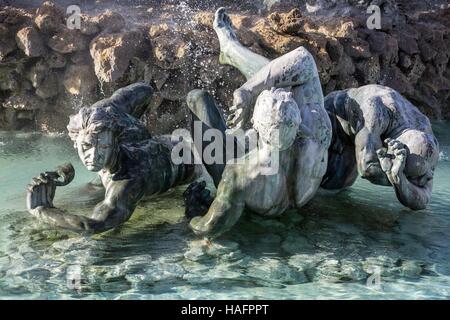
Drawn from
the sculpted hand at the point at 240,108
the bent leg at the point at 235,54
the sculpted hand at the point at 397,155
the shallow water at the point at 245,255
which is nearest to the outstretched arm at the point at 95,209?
the shallow water at the point at 245,255

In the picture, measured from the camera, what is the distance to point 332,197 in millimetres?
4660

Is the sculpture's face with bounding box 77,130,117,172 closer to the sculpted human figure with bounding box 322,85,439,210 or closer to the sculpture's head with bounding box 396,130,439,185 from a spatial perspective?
the sculpted human figure with bounding box 322,85,439,210

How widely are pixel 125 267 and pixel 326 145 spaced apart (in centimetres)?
135

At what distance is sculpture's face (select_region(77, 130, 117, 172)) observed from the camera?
3.61 m

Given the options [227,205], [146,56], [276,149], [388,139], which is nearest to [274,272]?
[227,205]

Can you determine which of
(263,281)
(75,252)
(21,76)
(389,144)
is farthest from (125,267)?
(21,76)

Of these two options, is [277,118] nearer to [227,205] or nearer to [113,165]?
[227,205]

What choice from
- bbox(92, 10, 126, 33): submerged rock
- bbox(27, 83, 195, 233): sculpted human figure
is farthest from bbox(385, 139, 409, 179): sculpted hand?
bbox(92, 10, 126, 33): submerged rock

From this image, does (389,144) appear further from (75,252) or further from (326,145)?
(75,252)

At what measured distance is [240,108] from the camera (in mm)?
3650

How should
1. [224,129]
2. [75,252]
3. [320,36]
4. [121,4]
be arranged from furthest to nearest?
[121,4] → [320,36] → [224,129] → [75,252]

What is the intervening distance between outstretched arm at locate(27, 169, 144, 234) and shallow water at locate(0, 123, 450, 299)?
0.16m

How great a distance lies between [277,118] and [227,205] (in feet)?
2.09

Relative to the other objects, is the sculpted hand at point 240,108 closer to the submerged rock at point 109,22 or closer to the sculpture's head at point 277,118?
the sculpture's head at point 277,118
